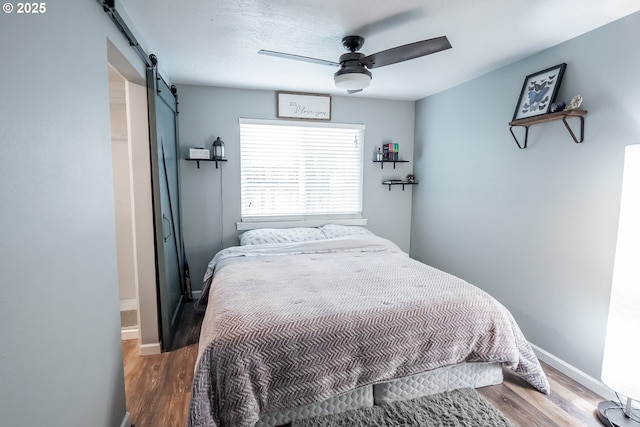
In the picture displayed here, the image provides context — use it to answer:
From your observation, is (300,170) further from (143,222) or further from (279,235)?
(143,222)

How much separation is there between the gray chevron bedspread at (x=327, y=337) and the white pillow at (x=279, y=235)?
950 mm

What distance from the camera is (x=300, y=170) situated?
391 cm

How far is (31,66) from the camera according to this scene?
3.07ft

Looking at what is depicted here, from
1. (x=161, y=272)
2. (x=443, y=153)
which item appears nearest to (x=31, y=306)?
(x=161, y=272)

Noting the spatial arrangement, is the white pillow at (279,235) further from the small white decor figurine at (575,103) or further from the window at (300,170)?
the small white decor figurine at (575,103)

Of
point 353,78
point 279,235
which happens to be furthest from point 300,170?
point 353,78

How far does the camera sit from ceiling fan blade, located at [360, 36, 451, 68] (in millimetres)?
1828

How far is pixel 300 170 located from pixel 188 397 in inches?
103

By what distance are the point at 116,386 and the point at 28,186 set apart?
1.21 m

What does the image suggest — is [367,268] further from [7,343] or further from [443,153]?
[7,343]

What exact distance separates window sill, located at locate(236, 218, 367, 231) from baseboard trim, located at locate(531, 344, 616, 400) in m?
2.23

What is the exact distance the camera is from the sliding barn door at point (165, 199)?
93.6 inches

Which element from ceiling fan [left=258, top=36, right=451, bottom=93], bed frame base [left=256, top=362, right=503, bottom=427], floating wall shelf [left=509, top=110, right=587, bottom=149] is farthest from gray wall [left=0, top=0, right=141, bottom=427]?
floating wall shelf [left=509, top=110, right=587, bottom=149]

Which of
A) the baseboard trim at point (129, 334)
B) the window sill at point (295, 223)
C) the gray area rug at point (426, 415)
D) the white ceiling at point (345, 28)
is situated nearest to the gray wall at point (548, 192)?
the white ceiling at point (345, 28)
